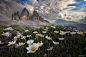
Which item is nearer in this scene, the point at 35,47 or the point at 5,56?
the point at 35,47

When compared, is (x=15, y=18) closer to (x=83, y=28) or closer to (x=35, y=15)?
(x=35, y=15)

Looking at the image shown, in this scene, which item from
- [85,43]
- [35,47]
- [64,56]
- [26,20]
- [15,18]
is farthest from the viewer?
[26,20]

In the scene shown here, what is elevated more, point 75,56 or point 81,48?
point 81,48

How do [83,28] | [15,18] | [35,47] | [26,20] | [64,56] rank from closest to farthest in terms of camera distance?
1. [35,47]
2. [64,56]
3. [83,28]
4. [15,18]
5. [26,20]

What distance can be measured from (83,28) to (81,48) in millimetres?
1918

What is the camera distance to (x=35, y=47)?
1.28 m

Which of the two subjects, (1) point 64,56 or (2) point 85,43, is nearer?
(2) point 85,43

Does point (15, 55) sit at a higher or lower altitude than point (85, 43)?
lower

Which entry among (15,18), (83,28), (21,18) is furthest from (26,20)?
(83,28)

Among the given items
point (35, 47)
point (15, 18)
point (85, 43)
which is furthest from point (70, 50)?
point (15, 18)

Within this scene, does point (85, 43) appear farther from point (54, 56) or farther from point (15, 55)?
point (15, 55)

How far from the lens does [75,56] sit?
4.63 feet

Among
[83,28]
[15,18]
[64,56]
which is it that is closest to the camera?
[64,56]

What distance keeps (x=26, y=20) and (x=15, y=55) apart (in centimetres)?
12348
